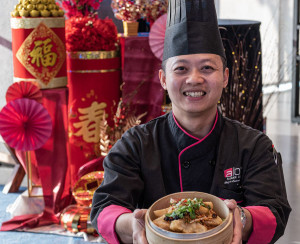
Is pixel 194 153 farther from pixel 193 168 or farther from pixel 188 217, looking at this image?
pixel 188 217

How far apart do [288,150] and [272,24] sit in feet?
10.8

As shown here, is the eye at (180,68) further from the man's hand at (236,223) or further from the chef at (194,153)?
the man's hand at (236,223)

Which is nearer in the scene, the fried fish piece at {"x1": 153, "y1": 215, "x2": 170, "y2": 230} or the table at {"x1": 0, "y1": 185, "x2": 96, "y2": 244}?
the fried fish piece at {"x1": 153, "y1": 215, "x2": 170, "y2": 230}

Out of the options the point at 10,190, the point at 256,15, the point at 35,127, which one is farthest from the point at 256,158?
the point at 256,15

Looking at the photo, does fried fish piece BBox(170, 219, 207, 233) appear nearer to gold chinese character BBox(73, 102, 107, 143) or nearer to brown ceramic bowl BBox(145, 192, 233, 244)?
brown ceramic bowl BBox(145, 192, 233, 244)

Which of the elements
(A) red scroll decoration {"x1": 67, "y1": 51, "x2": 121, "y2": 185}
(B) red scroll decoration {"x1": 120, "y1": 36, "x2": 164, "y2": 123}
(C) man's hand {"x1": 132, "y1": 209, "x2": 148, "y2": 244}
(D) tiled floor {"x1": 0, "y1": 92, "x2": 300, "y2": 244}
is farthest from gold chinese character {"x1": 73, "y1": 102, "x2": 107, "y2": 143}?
(C) man's hand {"x1": 132, "y1": 209, "x2": 148, "y2": 244}

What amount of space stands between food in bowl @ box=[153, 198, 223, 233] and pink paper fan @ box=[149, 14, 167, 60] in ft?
6.41

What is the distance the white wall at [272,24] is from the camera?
686cm

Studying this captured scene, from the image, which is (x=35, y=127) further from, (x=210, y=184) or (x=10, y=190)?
(x=210, y=184)

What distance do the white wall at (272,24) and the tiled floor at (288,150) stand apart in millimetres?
519

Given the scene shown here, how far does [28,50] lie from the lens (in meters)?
2.77

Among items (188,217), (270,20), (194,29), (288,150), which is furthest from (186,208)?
(270,20)

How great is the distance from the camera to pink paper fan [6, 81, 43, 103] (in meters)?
2.79

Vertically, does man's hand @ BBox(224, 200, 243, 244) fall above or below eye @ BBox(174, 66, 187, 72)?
below
